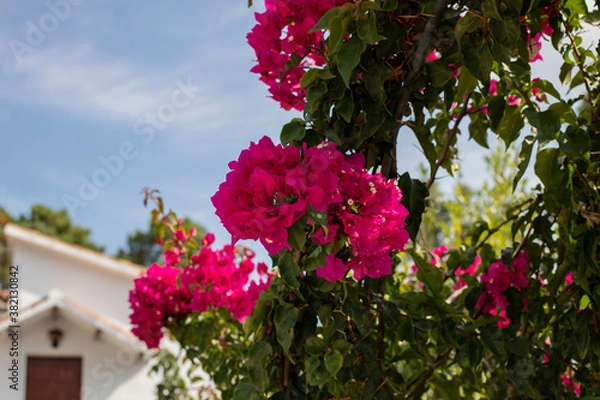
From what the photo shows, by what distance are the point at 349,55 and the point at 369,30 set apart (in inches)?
2.0

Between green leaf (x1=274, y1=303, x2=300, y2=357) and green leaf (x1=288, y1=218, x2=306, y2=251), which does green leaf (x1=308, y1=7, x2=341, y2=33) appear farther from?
green leaf (x1=274, y1=303, x2=300, y2=357)

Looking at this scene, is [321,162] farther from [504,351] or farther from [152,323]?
[152,323]

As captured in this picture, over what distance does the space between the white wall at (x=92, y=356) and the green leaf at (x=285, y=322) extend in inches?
328

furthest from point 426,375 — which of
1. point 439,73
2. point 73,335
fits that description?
point 73,335

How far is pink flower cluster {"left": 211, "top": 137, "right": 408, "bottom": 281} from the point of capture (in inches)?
39.9

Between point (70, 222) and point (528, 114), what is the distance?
23.5m

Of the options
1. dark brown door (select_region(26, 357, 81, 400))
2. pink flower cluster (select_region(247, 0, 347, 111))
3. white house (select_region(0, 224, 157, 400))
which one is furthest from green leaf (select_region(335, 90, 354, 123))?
dark brown door (select_region(26, 357, 81, 400))

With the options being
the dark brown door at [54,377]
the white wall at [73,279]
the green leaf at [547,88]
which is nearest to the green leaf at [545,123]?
the green leaf at [547,88]

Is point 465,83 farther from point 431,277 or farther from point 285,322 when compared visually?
point 285,322

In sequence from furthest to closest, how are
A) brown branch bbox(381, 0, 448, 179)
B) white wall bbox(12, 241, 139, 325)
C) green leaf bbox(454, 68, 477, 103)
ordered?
white wall bbox(12, 241, 139, 325) → green leaf bbox(454, 68, 477, 103) → brown branch bbox(381, 0, 448, 179)

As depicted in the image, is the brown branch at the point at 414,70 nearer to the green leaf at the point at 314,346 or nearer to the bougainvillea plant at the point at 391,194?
the bougainvillea plant at the point at 391,194

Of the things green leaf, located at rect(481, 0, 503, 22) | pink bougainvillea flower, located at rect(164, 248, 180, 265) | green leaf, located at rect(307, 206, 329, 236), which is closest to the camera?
green leaf, located at rect(307, 206, 329, 236)

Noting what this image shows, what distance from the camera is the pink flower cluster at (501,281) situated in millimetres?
1696

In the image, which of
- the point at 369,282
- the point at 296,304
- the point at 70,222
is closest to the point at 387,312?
the point at 369,282
